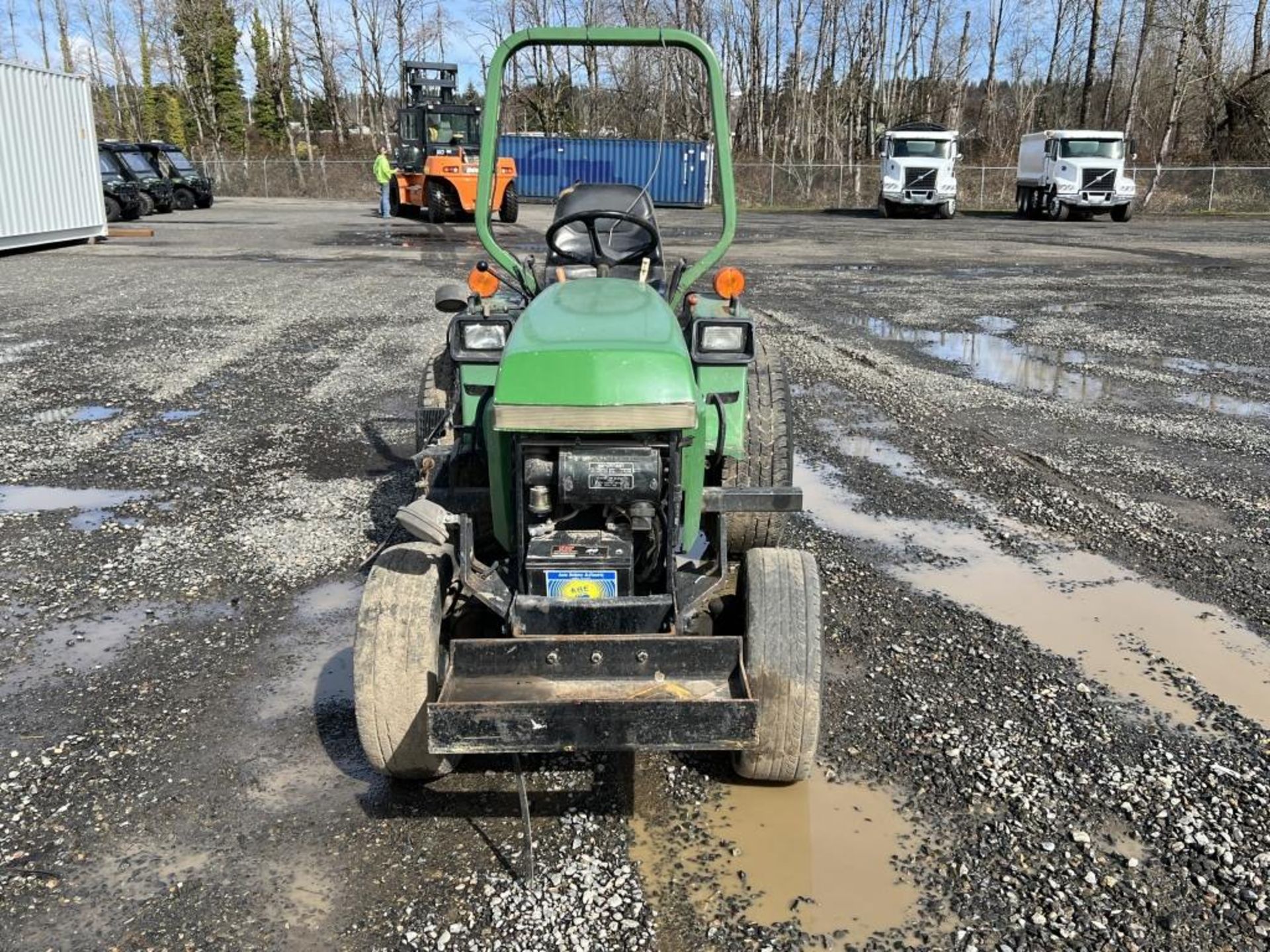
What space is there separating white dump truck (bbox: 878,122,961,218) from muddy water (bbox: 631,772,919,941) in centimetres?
3058

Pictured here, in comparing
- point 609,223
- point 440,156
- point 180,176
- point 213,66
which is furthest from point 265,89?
point 609,223

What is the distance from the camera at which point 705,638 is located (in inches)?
121

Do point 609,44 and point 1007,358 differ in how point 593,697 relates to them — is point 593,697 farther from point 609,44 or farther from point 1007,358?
point 1007,358

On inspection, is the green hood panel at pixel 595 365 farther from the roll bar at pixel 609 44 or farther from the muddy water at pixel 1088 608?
the muddy water at pixel 1088 608

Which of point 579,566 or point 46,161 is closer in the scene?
point 579,566

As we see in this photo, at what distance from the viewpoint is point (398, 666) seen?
3166 millimetres

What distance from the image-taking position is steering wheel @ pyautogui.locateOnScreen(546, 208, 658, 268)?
15.3ft

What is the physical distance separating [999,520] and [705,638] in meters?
3.25

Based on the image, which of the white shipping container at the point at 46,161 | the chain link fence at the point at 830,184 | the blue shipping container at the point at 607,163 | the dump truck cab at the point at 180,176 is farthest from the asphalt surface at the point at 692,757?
the chain link fence at the point at 830,184

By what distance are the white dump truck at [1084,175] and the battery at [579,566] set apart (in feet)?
98.6

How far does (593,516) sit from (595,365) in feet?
1.70

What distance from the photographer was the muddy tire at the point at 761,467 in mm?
4570

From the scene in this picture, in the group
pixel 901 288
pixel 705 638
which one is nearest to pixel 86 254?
pixel 901 288

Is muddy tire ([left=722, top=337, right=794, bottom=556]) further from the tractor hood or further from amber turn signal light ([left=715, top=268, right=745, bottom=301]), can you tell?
the tractor hood
